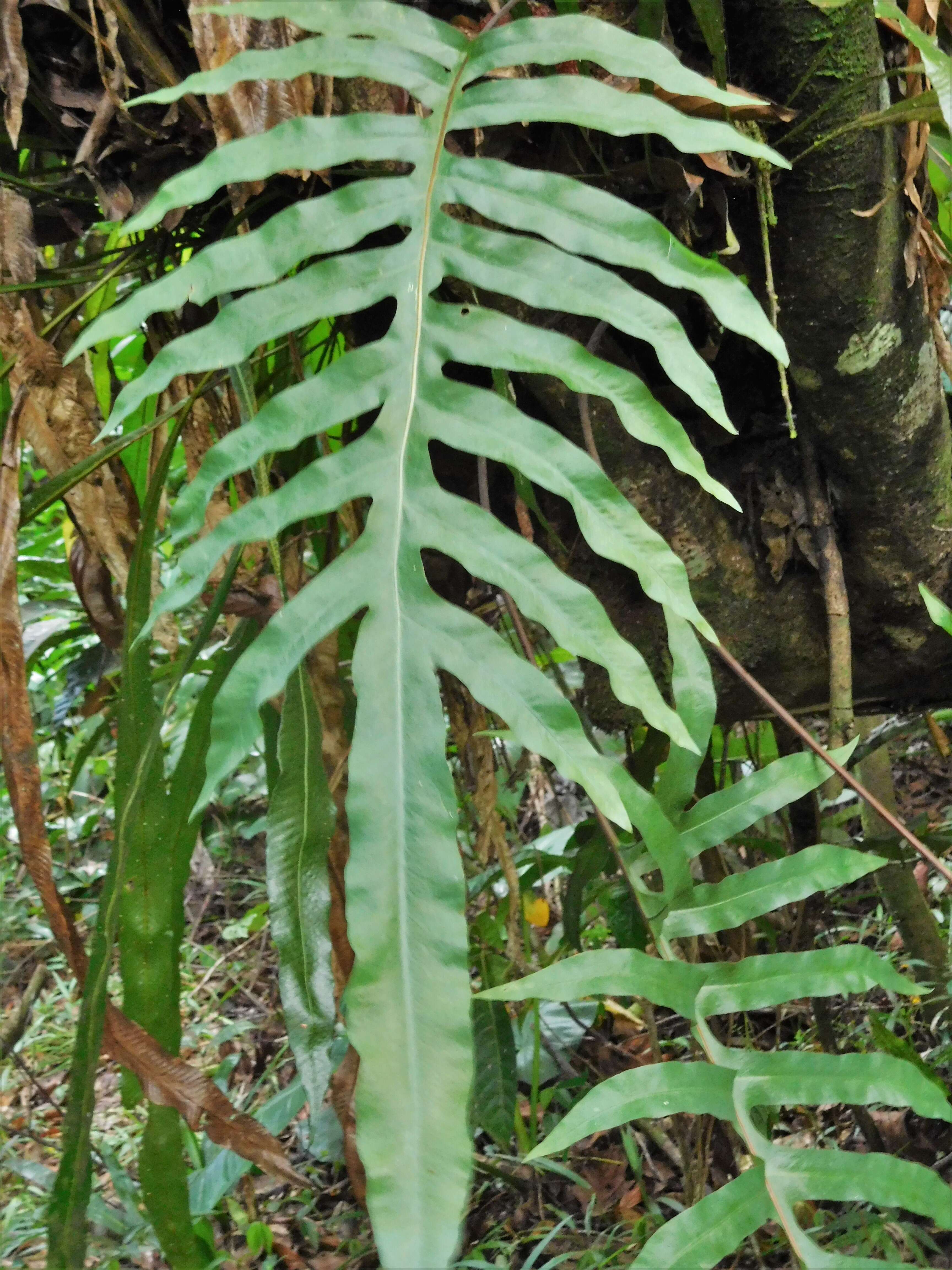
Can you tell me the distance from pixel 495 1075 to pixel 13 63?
103 cm

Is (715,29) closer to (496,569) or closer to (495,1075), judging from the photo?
(496,569)

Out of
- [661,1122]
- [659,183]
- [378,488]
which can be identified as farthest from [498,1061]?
[659,183]

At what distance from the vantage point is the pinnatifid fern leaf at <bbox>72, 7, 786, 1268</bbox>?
40 cm

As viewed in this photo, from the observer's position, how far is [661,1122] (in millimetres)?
1353

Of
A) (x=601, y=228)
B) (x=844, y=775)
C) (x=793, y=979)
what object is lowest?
(x=793, y=979)

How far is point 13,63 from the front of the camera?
0.72 meters

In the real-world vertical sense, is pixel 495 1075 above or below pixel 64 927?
below

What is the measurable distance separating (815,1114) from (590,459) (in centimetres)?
109

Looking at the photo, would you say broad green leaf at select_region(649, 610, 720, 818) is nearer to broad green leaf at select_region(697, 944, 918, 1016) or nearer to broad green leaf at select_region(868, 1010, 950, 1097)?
broad green leaf at select_region(697, 944, 918, 1016)

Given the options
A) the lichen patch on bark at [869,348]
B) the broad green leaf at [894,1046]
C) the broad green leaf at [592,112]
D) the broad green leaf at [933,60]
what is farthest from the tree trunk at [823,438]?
the broad green leaf at [894,1046]

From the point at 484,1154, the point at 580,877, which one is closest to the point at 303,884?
the point at 580,877

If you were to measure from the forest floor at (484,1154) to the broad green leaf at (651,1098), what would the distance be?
378mm

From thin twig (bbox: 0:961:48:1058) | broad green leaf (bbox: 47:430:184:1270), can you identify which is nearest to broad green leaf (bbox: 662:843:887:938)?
broad green leaf (bbox: 47:430:184:1270)

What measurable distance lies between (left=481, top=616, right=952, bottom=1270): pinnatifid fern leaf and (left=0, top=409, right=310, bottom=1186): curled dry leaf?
0.28m
